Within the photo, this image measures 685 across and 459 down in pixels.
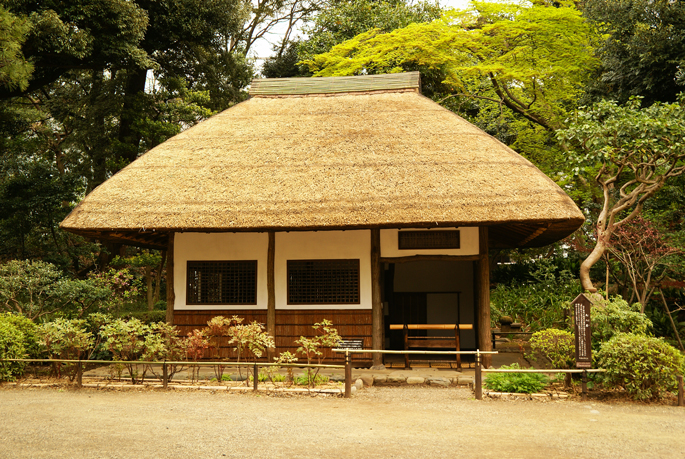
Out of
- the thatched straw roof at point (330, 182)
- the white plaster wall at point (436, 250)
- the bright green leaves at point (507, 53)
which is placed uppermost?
the bright green leaves at point (507, 53)

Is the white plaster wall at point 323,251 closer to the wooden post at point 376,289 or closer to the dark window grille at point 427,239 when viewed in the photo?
the wooden post at point 376,289

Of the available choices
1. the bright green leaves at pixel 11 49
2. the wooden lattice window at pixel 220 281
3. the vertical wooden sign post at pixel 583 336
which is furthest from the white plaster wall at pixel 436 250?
the bright green leaves at pixel 11 49

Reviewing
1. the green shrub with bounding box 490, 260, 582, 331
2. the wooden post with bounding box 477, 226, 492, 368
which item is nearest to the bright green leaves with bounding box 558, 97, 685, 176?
the wooden post with bounding box 477, 226, 492, 368

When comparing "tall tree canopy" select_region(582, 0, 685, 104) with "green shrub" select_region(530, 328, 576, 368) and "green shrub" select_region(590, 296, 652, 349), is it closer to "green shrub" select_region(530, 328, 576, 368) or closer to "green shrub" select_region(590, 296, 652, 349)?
"green shrub" select_region(590, 296, 652, 349)

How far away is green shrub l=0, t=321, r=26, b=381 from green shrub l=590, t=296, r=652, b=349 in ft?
30.3

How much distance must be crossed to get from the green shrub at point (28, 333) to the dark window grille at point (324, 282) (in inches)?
173

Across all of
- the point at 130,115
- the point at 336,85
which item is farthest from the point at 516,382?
the point at 130,115

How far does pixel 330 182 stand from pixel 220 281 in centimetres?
294

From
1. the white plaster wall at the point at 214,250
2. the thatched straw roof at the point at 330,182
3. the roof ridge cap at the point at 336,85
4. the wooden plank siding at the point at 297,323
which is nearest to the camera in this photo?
the thatched straw roof at the point at 330,182

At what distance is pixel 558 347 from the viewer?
8.33m

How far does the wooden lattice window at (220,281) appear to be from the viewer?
1024cm

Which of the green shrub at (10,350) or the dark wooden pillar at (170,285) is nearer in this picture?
the green shrub at (10,350)

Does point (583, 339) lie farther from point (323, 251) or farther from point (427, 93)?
point (427, 93)

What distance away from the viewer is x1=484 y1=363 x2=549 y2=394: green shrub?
7941 millimetres
